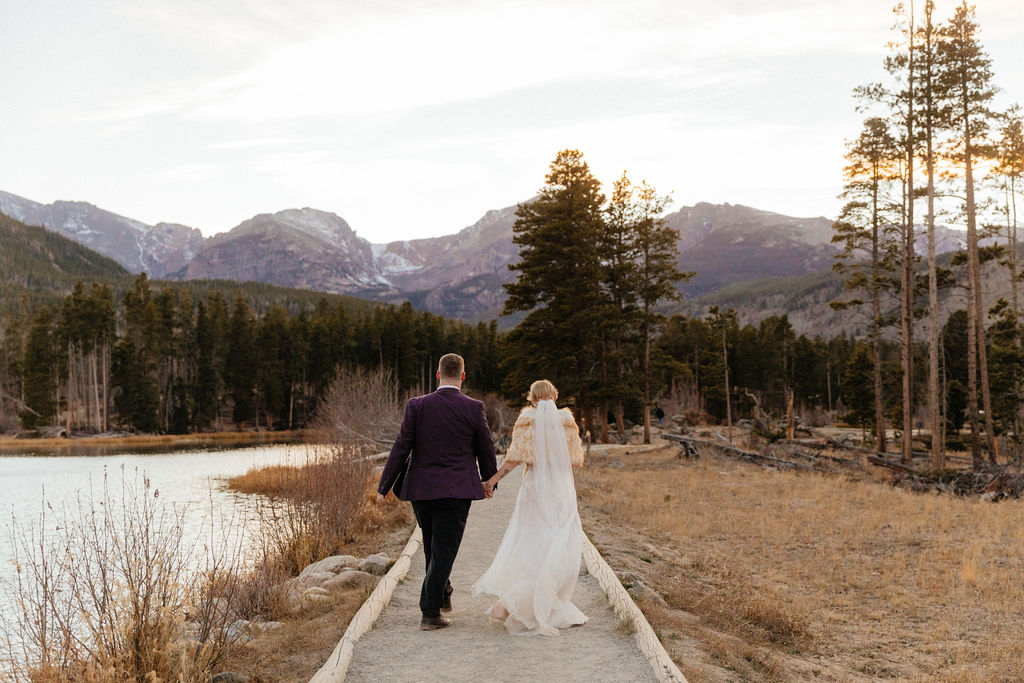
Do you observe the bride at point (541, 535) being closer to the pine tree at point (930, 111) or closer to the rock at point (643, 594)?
the rock at point (643, 594)

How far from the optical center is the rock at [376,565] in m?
11.4

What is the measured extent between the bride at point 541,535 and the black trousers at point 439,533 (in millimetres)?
361

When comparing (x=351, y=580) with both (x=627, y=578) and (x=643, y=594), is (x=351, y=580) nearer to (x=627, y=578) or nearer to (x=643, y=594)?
(x=627, y=578)

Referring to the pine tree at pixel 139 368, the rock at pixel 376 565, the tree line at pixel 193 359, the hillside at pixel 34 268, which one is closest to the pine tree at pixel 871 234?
the rock at pixel 376 565

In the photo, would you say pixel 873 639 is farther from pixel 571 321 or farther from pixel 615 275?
pixel 615 275

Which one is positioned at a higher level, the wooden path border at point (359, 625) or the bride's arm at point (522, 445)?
the bride's arm at point (522, 445)

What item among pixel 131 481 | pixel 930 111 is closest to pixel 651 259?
pixel 930 111

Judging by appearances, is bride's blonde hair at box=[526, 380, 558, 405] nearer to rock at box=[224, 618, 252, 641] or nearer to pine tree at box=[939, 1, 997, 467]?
rock at box=[224, 618, 252, 641]

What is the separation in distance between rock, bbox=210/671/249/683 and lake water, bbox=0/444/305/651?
5500mm

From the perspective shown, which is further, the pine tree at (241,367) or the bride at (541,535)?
the pine tree at (241,367)

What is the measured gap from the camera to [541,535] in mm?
7055

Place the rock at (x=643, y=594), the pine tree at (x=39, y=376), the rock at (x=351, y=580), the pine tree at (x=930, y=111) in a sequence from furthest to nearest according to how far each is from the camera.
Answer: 1. the pine tree at (x=39, y=376)
2. the pine tree at (x=930, y=111)
3. the rock at (x=351, y=580)
4. the rock at (x=643, y=594)

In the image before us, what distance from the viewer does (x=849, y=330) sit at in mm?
172500

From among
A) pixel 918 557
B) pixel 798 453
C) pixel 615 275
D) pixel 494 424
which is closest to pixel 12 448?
pixel 494 424
